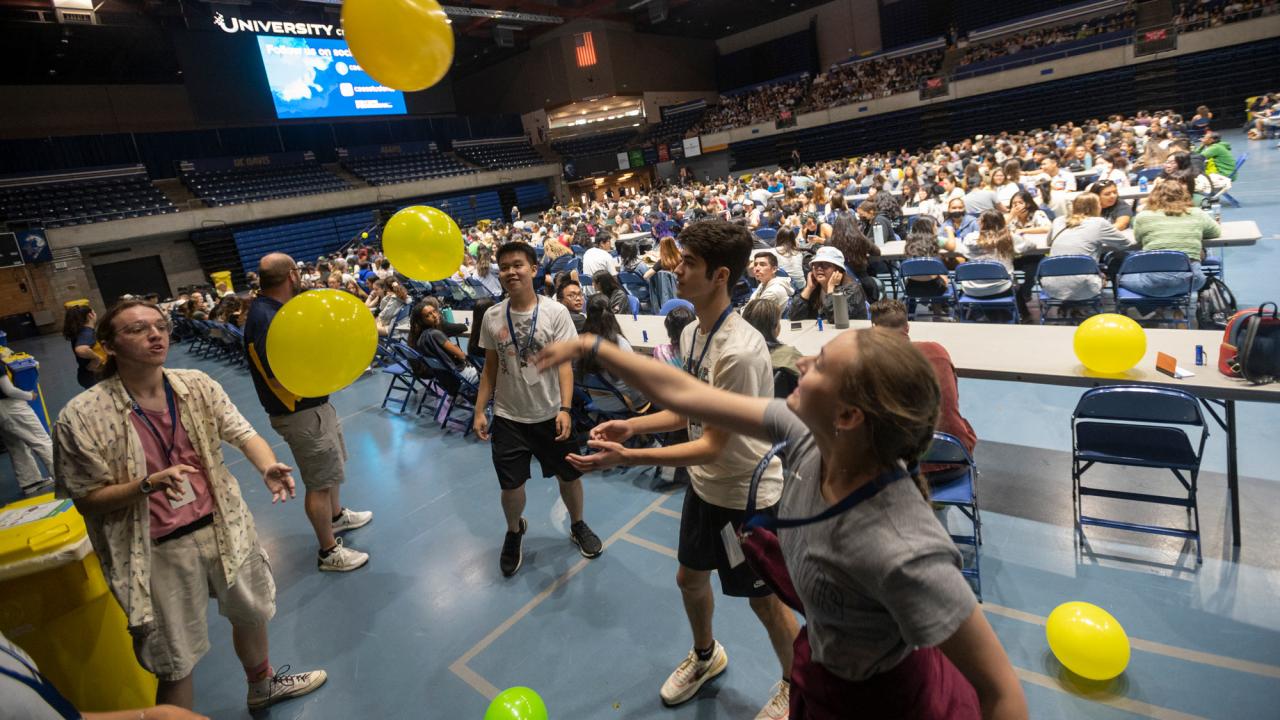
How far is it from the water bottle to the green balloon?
302cm

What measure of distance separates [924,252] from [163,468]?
5.88 meters

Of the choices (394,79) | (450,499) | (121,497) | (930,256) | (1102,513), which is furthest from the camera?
(930,256)

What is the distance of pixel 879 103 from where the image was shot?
864 inches

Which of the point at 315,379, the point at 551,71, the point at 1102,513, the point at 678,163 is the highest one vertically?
the point at 551,71

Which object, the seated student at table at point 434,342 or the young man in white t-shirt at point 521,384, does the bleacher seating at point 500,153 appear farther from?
the young man in white t-shirt at point 521,384

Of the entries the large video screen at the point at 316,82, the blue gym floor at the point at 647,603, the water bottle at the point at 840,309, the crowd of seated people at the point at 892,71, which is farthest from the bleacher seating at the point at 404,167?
the water bottle at the point at 840,309

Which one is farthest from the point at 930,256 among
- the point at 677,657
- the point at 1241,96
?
the point at 1241,96

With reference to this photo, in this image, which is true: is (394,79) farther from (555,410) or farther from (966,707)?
(966,707)

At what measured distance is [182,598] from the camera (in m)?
2.05

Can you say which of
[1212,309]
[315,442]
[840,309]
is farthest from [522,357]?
[1212,309]

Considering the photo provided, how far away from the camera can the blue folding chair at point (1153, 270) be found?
14.4ft

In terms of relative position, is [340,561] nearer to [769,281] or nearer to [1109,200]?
[769,281]

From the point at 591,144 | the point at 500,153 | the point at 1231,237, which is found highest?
the point at 500,153

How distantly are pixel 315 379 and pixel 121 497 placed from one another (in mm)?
735
